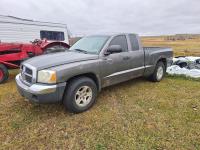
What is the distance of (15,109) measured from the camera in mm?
4105

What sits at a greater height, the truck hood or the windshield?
the windshield

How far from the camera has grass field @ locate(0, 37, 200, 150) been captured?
2.90 meters

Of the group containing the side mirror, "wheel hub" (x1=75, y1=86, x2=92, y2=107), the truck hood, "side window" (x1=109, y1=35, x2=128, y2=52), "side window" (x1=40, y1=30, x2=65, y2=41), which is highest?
"side window" (x1=40, y1=30, x2=65, y2=41)

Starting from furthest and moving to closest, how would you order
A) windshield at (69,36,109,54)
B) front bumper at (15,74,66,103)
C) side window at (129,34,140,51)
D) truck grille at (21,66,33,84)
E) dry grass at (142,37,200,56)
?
dry grass at (142,37,200,56) → side window at (129,34,140,51) → windshield at (69,36,109,54) → truck grille at (21,66,33,84) → front bumper at (15,74,66,103)

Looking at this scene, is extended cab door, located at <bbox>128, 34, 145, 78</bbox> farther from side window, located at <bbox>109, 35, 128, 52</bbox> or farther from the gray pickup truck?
side window, located at <bbox>109, 35, 128, 52</bbox>

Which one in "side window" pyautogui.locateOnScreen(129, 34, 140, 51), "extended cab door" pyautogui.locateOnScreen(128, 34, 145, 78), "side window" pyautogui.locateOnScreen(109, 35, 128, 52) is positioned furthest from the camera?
"side window" pyautogui.locateOnScreen(129, 34, 140, 51)

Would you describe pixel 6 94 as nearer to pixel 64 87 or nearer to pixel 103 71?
pixel 64 87

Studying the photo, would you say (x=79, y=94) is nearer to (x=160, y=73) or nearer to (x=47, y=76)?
(x=47, y=76)

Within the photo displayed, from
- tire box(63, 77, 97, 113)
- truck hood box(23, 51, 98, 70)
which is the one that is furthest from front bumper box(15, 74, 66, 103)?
truck hood box(23, 51, 98, 70)

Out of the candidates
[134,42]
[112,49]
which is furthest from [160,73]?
[112,49]

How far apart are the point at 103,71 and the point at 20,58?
13.7 ft

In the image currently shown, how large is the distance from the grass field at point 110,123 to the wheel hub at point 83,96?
24 cm

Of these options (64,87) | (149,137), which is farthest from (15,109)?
(149,137)

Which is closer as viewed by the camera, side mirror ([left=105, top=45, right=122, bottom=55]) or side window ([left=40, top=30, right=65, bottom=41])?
side mirror ([left=105, top=45, right=122, bottom=55])
